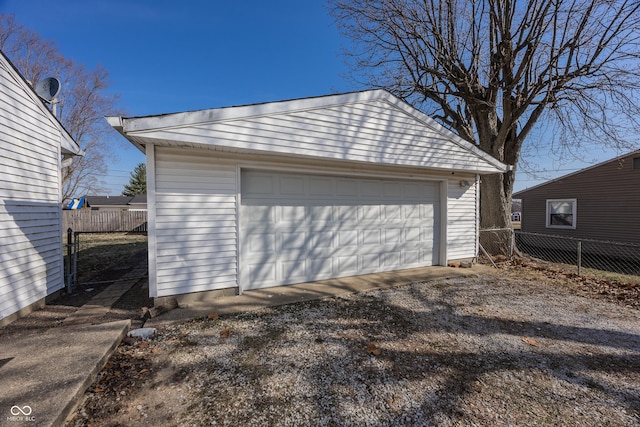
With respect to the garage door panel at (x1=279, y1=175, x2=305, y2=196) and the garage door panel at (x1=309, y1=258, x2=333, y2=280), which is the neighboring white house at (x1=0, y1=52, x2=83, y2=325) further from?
the garage door panel at (x1=309, y1=258, x2=333, y2=280)

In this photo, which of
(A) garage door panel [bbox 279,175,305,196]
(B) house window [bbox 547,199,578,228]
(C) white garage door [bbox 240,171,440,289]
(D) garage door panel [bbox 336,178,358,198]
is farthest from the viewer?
(B) house window [bbox 547,199,578,228]

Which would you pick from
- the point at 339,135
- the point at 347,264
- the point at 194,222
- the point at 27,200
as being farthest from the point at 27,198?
the point at 347,264

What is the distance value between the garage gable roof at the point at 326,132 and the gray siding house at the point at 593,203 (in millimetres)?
8156

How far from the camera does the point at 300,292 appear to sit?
16.2ft

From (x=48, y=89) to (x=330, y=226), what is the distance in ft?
20.3

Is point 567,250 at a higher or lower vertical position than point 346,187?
lower

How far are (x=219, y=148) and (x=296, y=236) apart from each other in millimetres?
2119

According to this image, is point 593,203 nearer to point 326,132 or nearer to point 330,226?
point 330,226

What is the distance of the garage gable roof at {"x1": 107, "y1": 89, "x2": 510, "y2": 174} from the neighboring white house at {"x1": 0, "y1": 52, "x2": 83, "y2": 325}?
5.44 feet

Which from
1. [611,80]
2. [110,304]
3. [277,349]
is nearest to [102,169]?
[110,304]

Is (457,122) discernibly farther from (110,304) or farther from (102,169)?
(102,169)

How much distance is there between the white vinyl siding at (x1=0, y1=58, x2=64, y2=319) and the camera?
3838mm

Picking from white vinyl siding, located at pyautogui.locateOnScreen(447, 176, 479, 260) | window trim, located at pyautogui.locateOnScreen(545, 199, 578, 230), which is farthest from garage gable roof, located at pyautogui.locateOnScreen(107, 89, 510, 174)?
window trim, located at pyautogui.locateOnScreen(545, 199, 578, 230)

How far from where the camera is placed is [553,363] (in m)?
2.81
